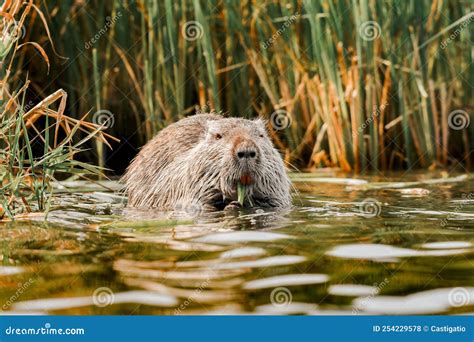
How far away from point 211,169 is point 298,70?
7.29 ft

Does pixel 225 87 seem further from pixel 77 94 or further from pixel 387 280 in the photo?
pixel 387 280

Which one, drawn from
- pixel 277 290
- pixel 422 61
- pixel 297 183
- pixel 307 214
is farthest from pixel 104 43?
pixel 277 290

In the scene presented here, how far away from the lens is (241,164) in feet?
15.8

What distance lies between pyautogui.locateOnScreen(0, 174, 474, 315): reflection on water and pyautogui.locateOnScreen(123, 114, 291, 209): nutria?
0.23 m

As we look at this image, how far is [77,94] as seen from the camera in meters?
7.22

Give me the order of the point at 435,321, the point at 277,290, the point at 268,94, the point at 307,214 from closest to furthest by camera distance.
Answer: the point at 435,321
the point at 277,290
the point at 307,214
the point at 268,94

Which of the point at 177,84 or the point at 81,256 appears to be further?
the point at 177,84

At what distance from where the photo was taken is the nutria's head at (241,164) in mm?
4824

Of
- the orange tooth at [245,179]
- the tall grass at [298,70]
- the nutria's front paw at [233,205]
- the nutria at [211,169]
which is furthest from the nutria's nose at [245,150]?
the tall grass at [298,70]

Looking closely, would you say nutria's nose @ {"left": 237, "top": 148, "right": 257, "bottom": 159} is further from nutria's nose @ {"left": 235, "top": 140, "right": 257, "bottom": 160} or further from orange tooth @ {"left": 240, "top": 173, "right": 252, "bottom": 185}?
orange tooth @ {"left": 240, "top": 173, "right": 252, "bottom": 185}

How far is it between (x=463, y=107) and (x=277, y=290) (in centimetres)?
451

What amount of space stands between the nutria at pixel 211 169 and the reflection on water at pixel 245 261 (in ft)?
0.76

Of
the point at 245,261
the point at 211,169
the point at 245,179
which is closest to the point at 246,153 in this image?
the point at 245,179

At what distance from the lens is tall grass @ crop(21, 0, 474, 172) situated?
259 inches
